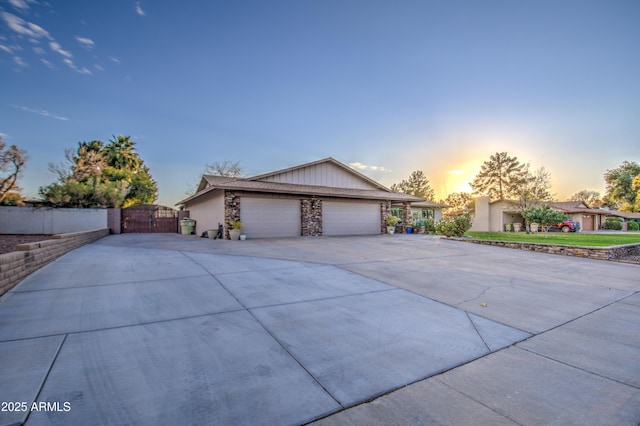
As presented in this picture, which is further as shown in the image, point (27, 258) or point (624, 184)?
point (624, 184)

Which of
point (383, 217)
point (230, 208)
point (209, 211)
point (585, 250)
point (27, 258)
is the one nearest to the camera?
point (27, 258)

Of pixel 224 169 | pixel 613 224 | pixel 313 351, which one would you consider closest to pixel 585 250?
pixel 313 351

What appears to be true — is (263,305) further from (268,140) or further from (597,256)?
(268,140)

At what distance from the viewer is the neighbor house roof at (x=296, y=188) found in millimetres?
13207

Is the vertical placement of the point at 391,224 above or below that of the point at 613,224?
above

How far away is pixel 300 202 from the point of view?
49.9 ft

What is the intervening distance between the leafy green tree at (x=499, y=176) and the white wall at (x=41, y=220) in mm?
50479

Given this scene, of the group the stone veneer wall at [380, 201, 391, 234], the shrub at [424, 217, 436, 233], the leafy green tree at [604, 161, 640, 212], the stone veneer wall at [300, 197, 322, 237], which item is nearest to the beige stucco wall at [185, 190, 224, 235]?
the stone veneer wall at [300, 197, 322, 237]

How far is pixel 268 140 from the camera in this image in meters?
20.5

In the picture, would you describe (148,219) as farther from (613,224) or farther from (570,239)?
(613,224)

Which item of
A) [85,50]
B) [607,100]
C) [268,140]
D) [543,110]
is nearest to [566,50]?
[543,110]

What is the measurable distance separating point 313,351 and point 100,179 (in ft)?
90.4

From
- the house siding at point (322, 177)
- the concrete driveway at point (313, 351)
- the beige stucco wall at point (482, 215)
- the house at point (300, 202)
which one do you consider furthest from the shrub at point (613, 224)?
the concrete driveway at point (313, 351)

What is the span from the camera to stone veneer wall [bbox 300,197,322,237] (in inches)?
599
